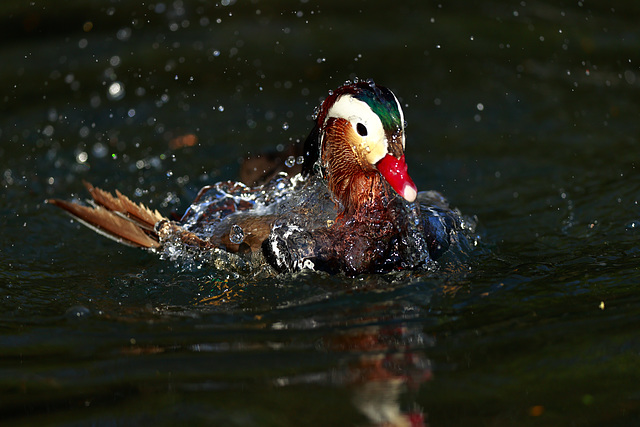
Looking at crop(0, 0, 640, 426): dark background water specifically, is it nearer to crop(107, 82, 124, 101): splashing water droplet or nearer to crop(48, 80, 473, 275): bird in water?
crop(107, 82, 124, 101): splashing water droplet

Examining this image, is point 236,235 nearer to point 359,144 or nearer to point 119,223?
point 119,223

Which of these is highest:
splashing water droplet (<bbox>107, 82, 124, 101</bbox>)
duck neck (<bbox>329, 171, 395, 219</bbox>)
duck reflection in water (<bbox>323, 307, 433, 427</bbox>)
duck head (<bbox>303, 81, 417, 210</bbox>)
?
splashing water droplet (<bbox>107, 82, 124, 101</bbox>)

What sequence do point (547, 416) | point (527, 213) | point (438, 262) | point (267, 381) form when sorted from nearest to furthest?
point (547, 416) < point (267, 381) < point (438, 262) < point (527, 213)

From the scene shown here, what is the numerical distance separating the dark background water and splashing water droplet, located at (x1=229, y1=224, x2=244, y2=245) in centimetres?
20

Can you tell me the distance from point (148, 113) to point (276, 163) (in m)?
2.10

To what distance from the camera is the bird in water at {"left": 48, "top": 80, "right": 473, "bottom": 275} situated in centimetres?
378

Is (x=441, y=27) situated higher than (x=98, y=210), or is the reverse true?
(x=441, y=27)

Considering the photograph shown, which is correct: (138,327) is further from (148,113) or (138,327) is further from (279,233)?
(148,113)

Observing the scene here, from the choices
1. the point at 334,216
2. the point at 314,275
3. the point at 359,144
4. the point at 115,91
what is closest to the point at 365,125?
the point at 359,144

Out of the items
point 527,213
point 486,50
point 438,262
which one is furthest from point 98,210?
point 486,50

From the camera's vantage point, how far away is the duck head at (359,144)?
371cm

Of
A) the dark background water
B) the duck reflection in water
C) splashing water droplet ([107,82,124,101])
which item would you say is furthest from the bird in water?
splashing water droplet ([107,82,124,101])

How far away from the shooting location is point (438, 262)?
393 cm

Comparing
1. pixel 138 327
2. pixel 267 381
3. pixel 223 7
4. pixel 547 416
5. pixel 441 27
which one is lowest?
pixel 547 416
